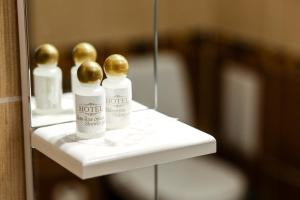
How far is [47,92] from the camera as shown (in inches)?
41.4

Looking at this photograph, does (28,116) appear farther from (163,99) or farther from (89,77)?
(163,99)

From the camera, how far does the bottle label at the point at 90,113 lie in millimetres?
954

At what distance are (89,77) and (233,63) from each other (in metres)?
1.33

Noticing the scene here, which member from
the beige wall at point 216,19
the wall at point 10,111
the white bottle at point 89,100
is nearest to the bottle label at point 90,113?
the white bottle at point 89,100

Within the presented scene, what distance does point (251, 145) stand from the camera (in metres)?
2.18

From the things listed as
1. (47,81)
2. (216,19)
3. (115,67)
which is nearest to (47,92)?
(47,81)

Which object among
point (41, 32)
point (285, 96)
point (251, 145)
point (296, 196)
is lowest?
point (296, 196)

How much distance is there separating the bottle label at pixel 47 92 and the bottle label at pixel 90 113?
0.31 ft

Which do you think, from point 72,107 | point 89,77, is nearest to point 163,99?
point 72,107

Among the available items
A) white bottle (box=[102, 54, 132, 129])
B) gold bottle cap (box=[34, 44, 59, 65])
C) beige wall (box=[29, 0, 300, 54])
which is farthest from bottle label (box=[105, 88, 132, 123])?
beige wall (box=[29, 0, 300, 54])

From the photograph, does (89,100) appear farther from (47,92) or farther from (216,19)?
(216,19)

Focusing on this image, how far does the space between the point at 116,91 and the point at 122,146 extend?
91 millimetres

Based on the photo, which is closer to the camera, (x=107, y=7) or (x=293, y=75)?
(x=107, y=7)

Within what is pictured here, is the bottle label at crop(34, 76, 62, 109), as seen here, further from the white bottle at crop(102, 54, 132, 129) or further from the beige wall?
the beige wall
